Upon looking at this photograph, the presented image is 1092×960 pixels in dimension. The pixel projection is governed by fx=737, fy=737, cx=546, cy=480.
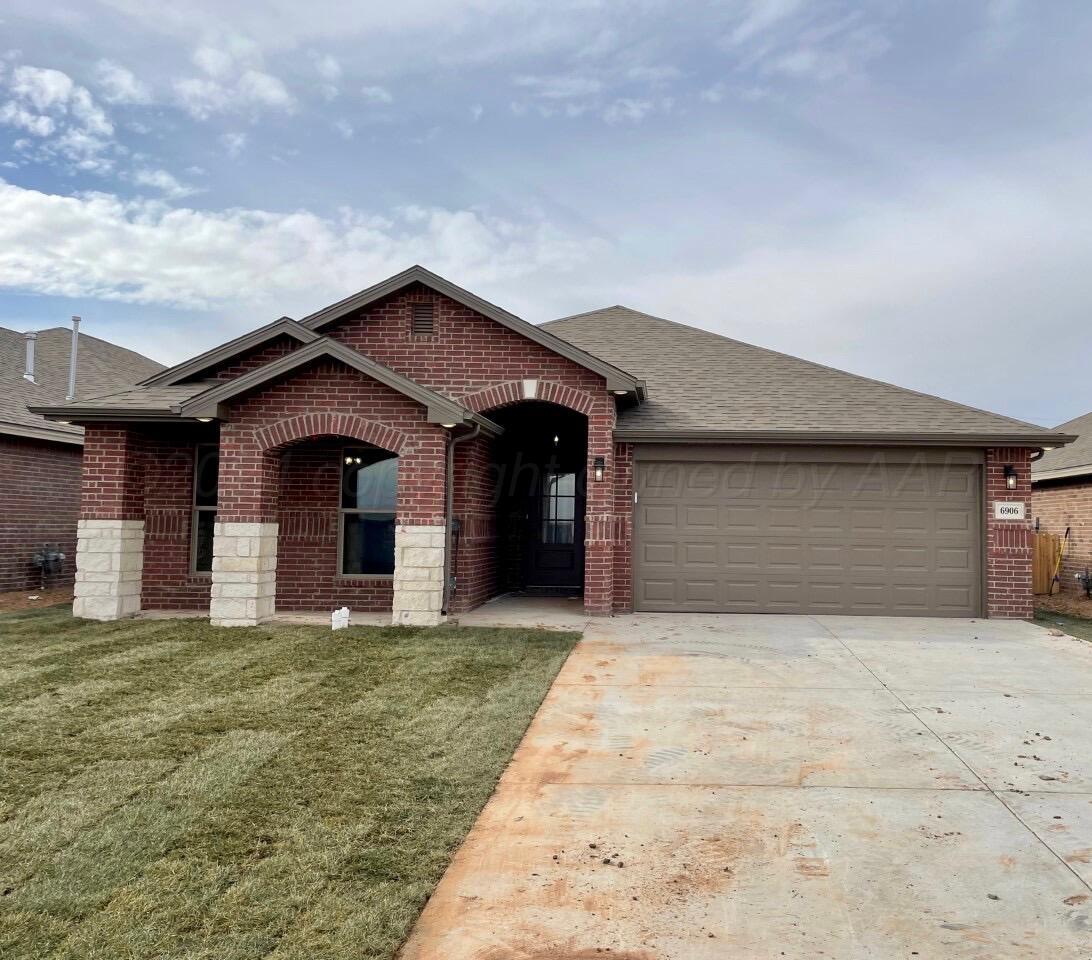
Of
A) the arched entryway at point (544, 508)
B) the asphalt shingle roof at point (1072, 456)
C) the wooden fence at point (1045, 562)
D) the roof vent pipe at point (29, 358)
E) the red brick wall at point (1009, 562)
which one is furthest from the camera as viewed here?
the roof vent pipe at point (29, 358)

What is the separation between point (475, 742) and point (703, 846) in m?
2.02

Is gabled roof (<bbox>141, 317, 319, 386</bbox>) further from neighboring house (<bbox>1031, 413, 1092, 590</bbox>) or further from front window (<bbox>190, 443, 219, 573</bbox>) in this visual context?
neighboring house (<bbox>1031, 413, 1092, 590</bbox>)

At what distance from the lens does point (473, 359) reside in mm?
11742

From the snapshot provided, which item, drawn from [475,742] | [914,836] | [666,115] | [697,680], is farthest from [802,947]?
[666,115]

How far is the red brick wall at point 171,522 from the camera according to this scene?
37.6 feet

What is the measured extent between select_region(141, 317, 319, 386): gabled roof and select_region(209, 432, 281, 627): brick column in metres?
1.84

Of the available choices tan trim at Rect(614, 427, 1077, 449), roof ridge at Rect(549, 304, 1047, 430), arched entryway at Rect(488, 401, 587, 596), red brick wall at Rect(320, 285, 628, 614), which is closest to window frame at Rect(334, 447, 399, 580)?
red brick wall at Rect(320, 285, 628, 614)

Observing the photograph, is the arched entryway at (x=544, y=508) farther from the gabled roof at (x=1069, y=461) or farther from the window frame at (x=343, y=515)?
the gabled roof at (x=1069, y=461)

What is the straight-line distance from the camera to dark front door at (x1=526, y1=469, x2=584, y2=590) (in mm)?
15008

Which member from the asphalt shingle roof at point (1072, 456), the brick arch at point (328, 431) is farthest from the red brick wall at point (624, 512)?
the asphalt shingle roof at point (1072, 456)

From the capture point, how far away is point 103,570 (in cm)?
1066

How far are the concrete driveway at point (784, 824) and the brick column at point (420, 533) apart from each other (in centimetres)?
306

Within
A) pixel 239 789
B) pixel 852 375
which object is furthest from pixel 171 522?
pixel 852 375

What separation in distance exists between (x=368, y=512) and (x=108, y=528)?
12.1 feet
